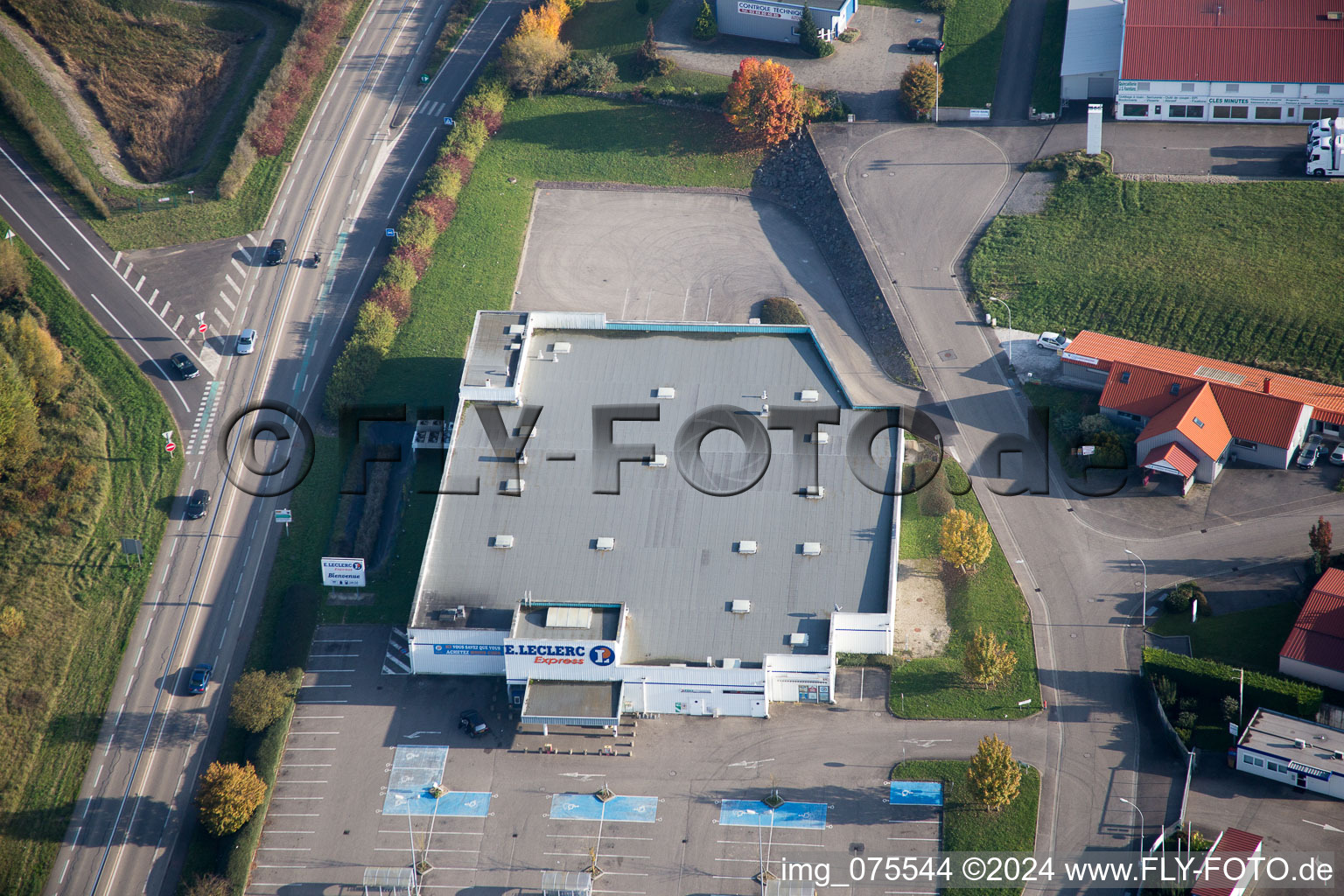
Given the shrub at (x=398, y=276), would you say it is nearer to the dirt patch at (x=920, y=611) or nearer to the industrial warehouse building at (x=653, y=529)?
the industrial warehouse building at (x=653, y=529)

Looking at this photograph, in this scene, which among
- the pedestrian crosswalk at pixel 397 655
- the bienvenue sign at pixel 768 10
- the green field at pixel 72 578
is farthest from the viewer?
the bienvenue sign at pixel 768 10

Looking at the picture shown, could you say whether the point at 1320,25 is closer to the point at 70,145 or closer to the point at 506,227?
the point at 506,227

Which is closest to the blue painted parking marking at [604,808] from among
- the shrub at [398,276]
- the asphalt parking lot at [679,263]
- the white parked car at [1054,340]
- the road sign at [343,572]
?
the road sign at [343,572]

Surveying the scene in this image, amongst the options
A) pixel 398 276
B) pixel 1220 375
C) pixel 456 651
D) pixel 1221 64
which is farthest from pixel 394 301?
pixel 1221 64

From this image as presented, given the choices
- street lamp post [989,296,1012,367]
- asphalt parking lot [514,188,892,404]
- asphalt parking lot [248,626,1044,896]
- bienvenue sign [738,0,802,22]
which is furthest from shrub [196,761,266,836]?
bienvenue sign [738,0,802,22]

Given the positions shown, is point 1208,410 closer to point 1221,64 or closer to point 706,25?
point 1221,64

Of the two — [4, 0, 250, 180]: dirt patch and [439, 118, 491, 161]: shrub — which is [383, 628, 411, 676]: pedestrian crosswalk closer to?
[439, 118, 491, 161]: shrub

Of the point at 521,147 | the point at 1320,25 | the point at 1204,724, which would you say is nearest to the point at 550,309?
the point at 521,147
